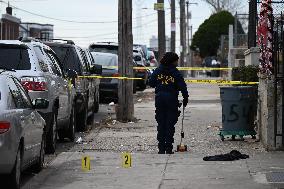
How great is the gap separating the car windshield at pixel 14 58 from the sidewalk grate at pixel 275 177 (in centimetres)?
461

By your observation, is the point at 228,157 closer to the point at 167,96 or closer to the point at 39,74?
the point at 167,96

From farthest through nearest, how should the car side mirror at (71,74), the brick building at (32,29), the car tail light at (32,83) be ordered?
the brick building at (32,29)
the car side mirror at (71,74)
the car tail light at (32,83)

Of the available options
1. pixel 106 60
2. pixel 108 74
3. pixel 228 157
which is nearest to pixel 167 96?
pixel 228 157

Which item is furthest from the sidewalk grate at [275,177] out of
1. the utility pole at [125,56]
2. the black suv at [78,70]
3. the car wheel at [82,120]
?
the utility pole at [125,56]

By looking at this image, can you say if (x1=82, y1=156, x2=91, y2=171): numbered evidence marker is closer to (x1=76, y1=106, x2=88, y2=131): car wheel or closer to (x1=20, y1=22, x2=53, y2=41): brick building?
(x1=76, y1=106, x2=88, y2=131): car wheel

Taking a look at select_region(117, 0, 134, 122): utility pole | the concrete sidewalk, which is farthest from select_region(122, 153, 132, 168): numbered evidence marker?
select_region(117, 0, 134, 122): utility pole

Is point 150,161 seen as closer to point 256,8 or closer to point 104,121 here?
point 256,8

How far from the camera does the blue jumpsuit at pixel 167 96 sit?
47.1 ft

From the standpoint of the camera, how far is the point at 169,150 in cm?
1442

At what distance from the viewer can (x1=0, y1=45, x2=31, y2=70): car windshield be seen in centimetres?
1405

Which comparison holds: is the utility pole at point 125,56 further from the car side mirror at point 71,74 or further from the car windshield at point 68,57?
the car side mirror at point 71,74

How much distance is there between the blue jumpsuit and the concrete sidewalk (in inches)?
23.7

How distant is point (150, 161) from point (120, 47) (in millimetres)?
8314

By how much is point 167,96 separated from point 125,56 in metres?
6.84
